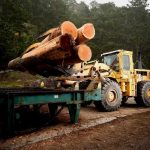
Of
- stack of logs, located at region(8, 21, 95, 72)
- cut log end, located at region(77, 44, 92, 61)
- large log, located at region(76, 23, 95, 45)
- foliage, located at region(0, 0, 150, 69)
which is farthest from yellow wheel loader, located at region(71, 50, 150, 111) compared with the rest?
foliage, located at region(0, 0, 150, 69)

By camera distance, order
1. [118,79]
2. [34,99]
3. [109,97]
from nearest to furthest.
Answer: [34,99], [109,97], [118,79]

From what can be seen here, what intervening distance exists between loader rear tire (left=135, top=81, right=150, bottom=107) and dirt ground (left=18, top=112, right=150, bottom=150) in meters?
3.71

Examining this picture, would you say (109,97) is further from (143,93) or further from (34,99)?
(34,99)

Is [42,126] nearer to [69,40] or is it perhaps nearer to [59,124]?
[59,124]

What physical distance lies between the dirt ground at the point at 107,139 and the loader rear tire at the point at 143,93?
371 cm

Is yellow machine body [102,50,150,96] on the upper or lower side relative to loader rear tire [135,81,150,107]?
upper

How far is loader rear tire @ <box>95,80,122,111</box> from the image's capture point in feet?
31.9

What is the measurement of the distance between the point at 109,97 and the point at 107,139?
3.78 meters

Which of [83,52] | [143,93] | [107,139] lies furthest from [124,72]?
[107,139]

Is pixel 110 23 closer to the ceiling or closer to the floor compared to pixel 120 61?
closer to the ceiling

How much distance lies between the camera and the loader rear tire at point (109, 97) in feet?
31.9

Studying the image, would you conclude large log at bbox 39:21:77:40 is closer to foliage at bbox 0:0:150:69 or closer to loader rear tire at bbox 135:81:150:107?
loader rear tire at bbox 135:81:150:107

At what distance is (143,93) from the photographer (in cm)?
1153

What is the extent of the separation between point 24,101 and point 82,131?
1746mm
